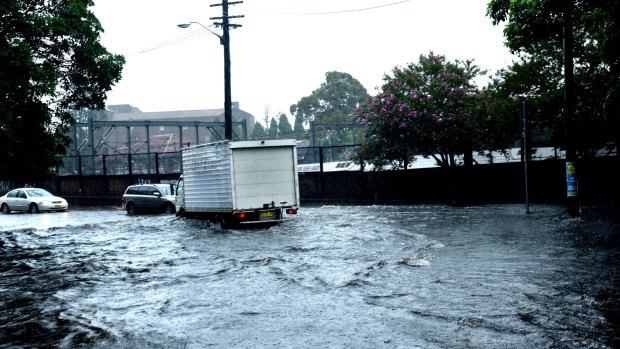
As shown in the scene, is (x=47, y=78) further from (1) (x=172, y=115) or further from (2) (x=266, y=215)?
(1) (x=172, y=115)

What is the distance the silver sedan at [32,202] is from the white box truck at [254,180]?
680 inches

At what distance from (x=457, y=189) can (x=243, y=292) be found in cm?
1873

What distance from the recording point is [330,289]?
886 centimetres

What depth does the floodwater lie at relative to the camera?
6367 millimetres

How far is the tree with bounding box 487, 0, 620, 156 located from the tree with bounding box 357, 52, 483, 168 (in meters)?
2.39

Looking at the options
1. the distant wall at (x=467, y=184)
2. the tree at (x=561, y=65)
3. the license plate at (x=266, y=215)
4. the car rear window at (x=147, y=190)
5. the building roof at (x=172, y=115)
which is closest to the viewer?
the tree at (x=561, y=65)

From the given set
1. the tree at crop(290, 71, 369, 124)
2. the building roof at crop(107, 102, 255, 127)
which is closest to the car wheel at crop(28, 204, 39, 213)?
the tree at crop(290, 71, 369, 124)

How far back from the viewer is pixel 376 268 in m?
10.5

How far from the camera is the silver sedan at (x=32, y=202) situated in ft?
111

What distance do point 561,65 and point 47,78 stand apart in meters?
17.4

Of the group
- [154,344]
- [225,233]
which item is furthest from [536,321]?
[225,233]

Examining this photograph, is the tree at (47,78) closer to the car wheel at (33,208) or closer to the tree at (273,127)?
the car wheel at (33,208)

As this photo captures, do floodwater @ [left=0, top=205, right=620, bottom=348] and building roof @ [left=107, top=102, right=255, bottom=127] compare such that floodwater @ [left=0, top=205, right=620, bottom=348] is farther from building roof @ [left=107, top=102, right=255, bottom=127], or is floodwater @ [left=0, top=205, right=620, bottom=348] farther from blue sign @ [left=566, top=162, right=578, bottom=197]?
building roof @ [left=107, top=102, right=255, bottom=127]

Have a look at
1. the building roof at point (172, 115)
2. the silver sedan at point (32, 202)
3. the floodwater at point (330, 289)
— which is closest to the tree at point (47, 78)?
the floodwater at point (330, 289)
